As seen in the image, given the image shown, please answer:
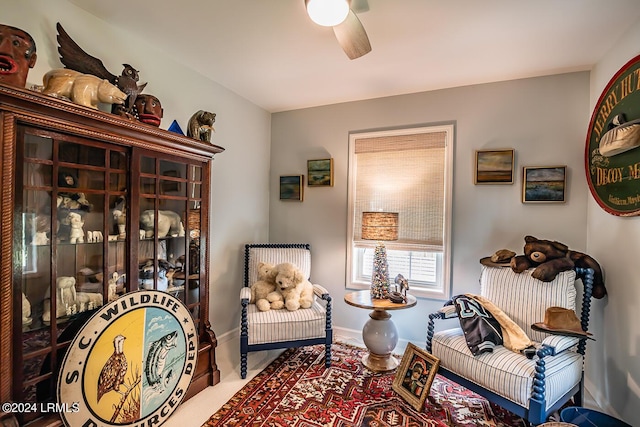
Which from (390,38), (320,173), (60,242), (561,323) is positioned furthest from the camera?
(320,173)

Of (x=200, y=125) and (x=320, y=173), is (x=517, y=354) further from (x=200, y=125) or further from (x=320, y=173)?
(x=200, y=125)

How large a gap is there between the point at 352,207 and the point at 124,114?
220 centimetres

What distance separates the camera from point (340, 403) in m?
2.09

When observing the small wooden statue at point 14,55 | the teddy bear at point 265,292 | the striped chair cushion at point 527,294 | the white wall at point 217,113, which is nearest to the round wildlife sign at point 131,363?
the teddy bear at point 265,292

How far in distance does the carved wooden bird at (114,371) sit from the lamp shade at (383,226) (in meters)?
1.93

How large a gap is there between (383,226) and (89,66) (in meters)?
2.36

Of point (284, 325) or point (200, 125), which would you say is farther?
point (284, 325)

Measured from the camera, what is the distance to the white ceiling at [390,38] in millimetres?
1763

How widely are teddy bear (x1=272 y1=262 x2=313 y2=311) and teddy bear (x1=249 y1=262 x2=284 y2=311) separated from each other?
0.06 meters

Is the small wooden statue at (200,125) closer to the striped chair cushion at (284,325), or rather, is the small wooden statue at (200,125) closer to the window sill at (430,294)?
the striped chair cushion at (284,325)

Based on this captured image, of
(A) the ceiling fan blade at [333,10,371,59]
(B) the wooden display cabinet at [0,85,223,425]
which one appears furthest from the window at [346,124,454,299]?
(B) the wooden display cabinet at [0,85,223,425]

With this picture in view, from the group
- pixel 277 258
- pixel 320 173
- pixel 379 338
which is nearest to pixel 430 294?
pixel 379 338

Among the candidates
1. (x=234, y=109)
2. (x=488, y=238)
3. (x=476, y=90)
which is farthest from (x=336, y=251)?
(x=476, y=90)

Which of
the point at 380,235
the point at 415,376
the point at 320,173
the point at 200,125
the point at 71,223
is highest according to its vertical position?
the point at 200,125
